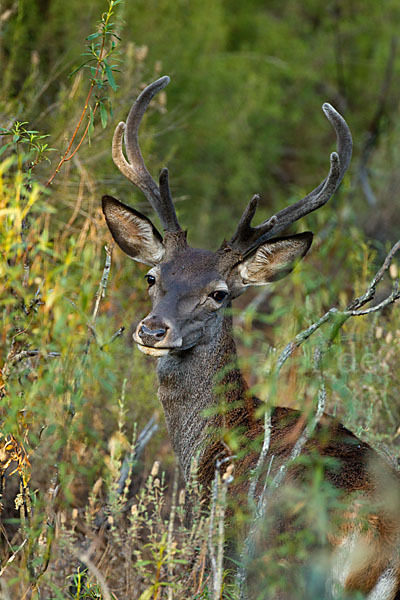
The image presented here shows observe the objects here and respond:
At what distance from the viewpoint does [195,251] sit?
16.9 feet

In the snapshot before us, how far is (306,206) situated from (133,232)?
1105 millimetres

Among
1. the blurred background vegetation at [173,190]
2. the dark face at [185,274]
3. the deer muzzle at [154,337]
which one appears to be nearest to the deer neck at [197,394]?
the dark face at [185,274]

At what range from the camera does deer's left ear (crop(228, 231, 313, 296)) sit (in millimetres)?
5180

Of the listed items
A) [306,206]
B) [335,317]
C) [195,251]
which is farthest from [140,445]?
[335,317]

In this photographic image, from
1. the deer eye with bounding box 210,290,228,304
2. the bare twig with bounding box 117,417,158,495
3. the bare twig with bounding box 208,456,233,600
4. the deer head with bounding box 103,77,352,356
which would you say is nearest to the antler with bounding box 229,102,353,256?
the deer head with bounding box 103,77,352,356

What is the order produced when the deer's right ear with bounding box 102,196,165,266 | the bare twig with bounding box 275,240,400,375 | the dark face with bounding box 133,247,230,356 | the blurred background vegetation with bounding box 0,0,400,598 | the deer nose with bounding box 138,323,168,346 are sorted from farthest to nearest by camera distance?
1. the deer's right ear with bounding box 102,196,165,266
2. the dark face with bounding box 133,247,230,356
3. the deer nose with bounding box 138,323,168,346
4. the blurred background vegetation with bounding box 0,0,400,598
5. the bare twig with bounding box 275,240,400,375

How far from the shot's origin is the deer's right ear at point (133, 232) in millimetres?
5293

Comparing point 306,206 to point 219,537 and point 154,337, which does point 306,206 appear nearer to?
point 154,337

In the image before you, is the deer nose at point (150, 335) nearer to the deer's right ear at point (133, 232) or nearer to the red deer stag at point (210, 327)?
the red deer stag at point (210, 327)

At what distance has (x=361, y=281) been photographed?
6.90m

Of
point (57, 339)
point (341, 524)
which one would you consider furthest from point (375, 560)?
point (57, 339)

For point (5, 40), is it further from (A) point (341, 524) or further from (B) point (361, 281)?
(A) point (341, 524)

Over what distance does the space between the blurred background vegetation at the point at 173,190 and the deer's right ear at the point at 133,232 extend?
0.29 m

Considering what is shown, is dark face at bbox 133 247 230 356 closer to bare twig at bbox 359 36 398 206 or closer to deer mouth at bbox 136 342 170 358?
deer mouth at bbox 136 342 170 358
